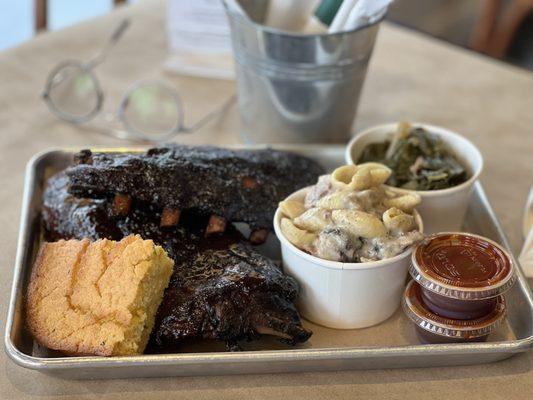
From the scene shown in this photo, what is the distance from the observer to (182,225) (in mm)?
1067

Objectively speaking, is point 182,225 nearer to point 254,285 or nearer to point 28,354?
point 254,285

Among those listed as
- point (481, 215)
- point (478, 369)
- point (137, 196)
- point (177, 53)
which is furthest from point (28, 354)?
point (177, 53)

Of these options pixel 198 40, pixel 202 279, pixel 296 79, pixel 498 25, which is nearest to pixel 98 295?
pixel 202 279

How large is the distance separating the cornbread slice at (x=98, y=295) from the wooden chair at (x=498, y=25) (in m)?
2.35


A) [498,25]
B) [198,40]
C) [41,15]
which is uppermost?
[198,40]

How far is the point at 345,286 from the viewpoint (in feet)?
3.17

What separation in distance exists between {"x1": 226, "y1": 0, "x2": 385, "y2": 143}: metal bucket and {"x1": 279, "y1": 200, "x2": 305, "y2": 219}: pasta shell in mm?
345

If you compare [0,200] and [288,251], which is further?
[0,200]

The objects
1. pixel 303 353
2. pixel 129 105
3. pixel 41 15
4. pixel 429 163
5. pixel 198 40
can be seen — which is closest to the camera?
pixel 303 353

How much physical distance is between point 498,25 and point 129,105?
80.5 inches

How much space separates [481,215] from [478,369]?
339mm

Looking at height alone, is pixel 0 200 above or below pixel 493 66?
below

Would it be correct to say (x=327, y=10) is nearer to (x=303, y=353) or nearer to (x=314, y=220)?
(x=314, y=220)

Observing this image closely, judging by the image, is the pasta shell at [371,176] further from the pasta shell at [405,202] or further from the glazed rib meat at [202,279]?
the glazed rib meat at [202,279]
